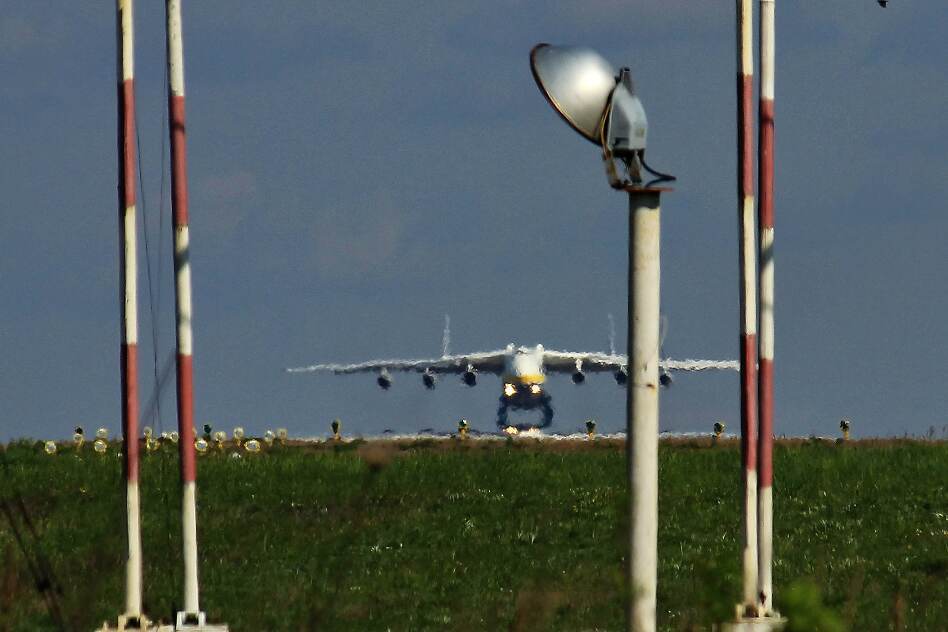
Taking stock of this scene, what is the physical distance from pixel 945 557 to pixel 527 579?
232 inches

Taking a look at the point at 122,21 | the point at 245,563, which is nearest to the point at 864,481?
the point at 245,563

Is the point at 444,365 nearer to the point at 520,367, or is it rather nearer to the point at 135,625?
the point at 520,367

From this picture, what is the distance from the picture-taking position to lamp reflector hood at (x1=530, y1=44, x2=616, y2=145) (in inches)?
310

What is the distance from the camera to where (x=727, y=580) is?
15.8 feet

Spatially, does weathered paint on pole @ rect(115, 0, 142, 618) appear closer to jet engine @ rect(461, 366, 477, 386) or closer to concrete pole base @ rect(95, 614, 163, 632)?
concrete pole base @ rect(95, 614, 163, 632)

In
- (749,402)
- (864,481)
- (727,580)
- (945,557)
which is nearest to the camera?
(727,580)

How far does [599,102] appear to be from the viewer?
7.94 metres

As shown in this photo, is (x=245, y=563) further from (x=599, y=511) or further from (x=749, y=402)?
(x=749, y=402)

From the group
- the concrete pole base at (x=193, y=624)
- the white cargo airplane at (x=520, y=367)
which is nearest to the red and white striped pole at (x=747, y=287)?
the concrete pole base at (x=193, y=624)

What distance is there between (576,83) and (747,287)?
6.92 meters

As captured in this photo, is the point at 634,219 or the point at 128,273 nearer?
the point at 634,219

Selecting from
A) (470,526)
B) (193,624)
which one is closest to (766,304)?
(193,624)

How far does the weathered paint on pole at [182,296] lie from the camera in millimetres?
14289

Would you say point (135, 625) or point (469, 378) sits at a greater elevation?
point (469, 378)
